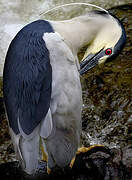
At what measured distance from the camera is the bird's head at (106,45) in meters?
3.13

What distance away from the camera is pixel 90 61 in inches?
125

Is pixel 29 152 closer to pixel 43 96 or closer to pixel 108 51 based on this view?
pixel 43 96

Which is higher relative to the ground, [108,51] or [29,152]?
[108,51]

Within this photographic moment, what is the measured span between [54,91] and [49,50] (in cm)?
31

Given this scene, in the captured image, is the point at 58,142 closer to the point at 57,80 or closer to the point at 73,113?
the point at 73,113

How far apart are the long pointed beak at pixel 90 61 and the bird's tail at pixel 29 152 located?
875 millimetres

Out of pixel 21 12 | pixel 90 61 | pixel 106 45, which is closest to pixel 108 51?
pixel 106 45

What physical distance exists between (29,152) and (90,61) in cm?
106

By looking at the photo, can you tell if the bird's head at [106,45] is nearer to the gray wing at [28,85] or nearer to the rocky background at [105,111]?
the gray wing at [28,85]

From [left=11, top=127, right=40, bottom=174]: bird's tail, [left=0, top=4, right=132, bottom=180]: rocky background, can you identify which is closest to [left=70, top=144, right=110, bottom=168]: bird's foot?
[left=0, top=4, right=132, bottom=180]: rocky background

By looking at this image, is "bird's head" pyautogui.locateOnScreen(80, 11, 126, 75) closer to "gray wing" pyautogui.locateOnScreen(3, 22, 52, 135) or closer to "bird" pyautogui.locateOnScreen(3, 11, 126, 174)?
"bird" pyautogui.locateOnScreen(3, 11, 126, 174)

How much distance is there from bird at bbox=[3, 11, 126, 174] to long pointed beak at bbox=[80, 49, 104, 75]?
0.18 m

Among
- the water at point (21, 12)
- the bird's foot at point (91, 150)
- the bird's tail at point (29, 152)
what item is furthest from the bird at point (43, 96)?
the water at point (21, 12)

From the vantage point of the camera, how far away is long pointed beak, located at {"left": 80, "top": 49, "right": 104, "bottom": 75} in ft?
10.4
